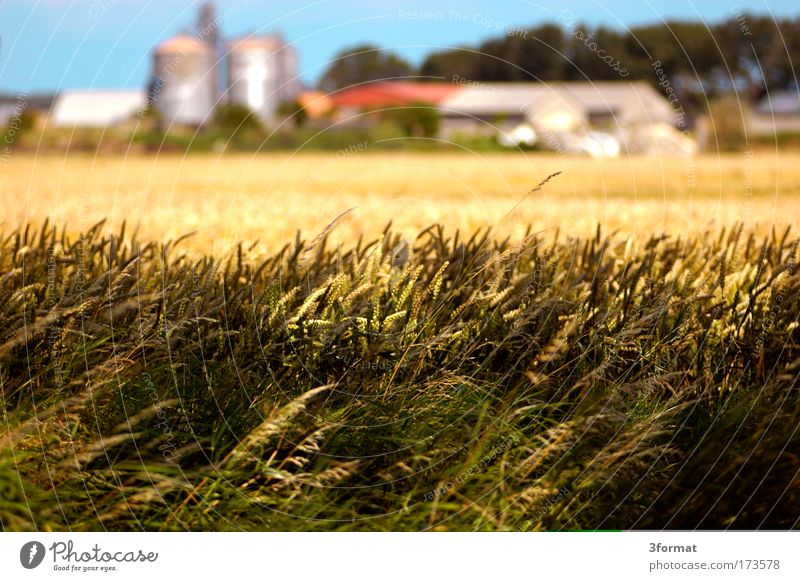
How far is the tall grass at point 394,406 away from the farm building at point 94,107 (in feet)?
171

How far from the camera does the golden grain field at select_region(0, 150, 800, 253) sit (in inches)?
297

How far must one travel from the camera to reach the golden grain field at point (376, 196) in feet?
24.8

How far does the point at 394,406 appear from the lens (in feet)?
11.3

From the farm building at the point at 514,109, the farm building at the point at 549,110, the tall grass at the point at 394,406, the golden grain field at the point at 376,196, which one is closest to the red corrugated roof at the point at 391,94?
the farm building at the point at 549,110

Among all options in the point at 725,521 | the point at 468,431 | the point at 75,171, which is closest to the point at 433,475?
the point at 468,431

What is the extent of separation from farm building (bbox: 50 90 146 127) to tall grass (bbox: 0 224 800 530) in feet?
171

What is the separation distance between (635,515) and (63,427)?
2.02m

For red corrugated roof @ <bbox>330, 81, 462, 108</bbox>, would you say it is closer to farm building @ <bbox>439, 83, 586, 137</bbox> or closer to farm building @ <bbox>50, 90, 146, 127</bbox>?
farm building @ <bbox>439, 83, 586, 137</bbox>

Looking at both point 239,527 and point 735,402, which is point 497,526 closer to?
point 239,527

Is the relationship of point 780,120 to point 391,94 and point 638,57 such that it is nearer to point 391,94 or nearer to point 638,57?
point 638,57

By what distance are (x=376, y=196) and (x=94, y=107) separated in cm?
5808

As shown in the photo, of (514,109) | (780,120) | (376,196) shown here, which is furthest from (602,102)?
(376,196)

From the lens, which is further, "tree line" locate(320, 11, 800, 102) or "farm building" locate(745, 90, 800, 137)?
"farm building" locate(745, 90, 800, 137)

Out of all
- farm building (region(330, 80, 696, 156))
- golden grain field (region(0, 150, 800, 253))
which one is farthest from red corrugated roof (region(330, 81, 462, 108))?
golden grain field (region(0, 150, 800, 253))
